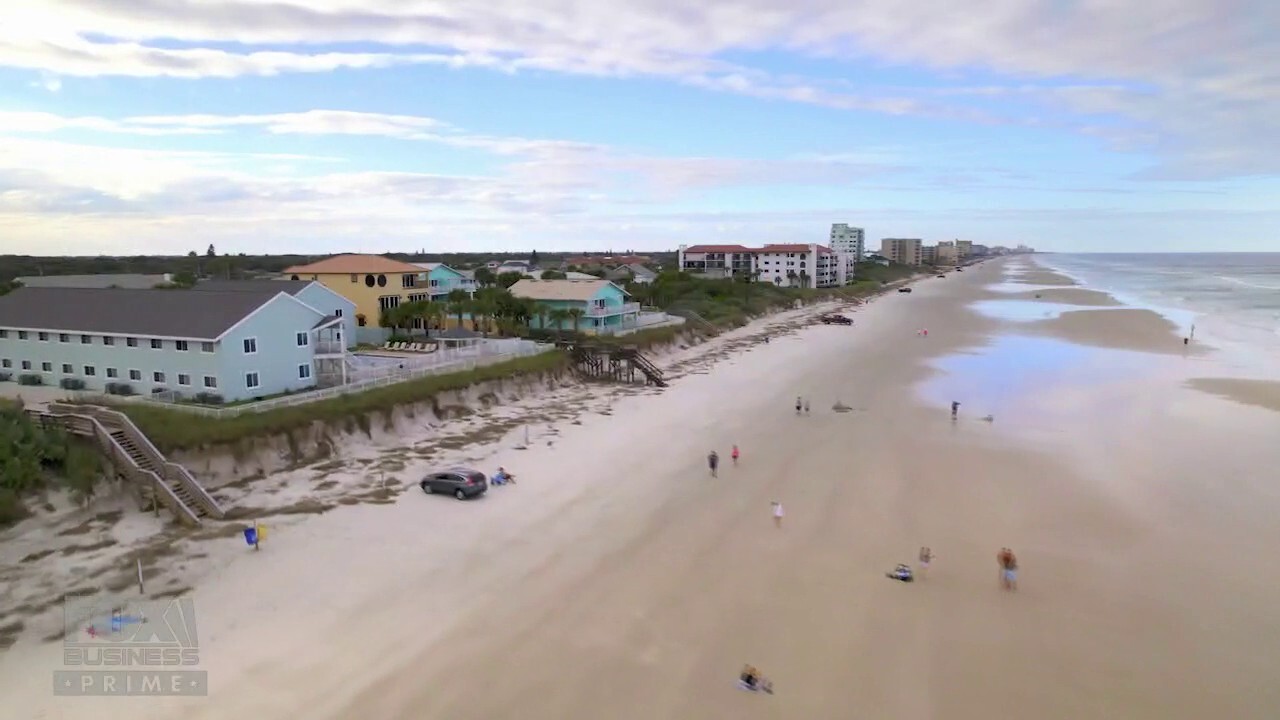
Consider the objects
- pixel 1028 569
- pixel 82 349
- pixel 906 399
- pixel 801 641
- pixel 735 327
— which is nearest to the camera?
pixel 801 641

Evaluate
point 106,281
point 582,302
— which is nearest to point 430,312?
point 582,302

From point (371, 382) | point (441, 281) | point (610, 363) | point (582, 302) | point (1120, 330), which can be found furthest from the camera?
point (1120, 330)

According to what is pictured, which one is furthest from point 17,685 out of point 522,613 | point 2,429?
point 2,429

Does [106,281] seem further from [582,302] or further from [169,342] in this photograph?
[169,342]

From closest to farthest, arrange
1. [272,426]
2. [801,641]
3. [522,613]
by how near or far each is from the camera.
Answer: [801,641] → [522,613] → [272,426]

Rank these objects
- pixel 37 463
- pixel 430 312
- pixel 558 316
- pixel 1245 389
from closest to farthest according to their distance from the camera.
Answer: pixel 37 463 < pixel 1245 389 < pixel 430 312 < pixel 558 316

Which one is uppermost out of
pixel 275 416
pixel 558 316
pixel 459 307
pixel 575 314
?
pixel 459 307

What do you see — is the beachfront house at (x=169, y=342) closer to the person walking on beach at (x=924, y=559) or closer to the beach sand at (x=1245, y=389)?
the person walking on beach at (x=924, y=559)

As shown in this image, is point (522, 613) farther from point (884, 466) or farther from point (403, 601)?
point (884, 466)
